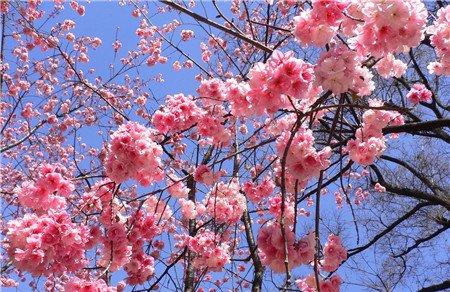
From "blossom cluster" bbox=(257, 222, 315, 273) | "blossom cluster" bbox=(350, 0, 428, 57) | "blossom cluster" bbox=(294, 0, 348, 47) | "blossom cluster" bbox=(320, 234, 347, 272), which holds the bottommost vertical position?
"blossom cluster" bbox=(257, 222, 315, 273)

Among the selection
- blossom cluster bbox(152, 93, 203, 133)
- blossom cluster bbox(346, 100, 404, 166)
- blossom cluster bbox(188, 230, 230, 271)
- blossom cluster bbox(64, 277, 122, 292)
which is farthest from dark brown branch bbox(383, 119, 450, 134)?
blossom cluster bbox(64, 277, 122, 292)

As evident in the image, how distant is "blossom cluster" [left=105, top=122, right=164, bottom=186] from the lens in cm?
307

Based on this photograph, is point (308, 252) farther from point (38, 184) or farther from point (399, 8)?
point (38, 184)

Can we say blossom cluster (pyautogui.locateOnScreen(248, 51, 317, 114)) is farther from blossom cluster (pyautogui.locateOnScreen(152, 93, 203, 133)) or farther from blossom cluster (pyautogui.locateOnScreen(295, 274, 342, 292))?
blossom cluster (pyautogui.locateOnScreen(295, 274, 342, 292))

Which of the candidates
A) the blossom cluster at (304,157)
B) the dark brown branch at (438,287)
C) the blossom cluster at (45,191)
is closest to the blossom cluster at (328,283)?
the blossom cluster at (304,157)

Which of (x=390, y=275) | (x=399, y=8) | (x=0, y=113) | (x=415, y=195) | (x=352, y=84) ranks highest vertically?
(x=0, y=113)

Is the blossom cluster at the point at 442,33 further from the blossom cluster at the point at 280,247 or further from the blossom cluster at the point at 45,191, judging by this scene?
the blossom cluster at the point at 45,191

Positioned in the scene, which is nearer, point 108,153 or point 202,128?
point 108,153

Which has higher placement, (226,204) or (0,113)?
(0,113)

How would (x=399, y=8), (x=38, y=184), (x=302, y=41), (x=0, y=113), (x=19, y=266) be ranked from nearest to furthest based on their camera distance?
(x=399, y=8) < (x=302, y=41) < (x=19, y=266) < (x=38, y=184) < (x=0, y=113)

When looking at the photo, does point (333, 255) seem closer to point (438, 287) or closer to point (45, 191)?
point (45, 191)

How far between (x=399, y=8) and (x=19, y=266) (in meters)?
2.55

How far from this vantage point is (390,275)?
8.55 m

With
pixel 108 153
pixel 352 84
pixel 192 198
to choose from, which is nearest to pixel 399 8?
pixel 352 84
